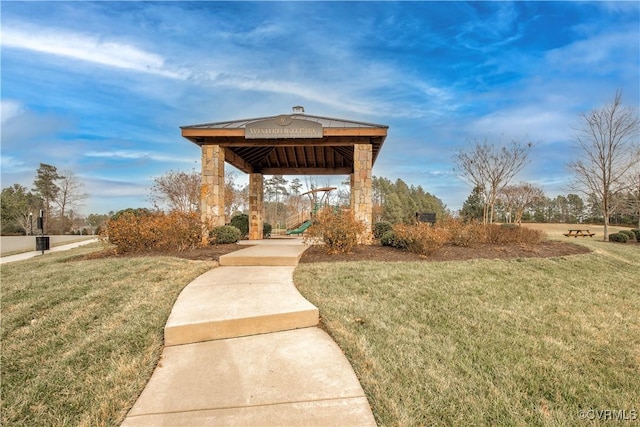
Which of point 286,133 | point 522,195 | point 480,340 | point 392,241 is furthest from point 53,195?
point 522,195

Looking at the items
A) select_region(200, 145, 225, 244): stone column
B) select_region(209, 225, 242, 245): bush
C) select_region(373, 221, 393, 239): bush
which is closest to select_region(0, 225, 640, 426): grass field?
select_region(209, 225, 242, 245): bush

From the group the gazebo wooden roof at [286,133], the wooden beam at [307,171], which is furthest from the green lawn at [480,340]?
the wooden beam at [307,171]

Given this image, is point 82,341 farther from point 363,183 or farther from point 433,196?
point 433,196

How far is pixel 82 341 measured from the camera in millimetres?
2939

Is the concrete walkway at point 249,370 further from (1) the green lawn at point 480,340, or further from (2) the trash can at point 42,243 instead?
(2) the trash can at point 42,243

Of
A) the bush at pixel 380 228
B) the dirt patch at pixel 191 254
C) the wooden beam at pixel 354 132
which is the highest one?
the wooden beam at pixel 354 132

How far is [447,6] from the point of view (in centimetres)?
659

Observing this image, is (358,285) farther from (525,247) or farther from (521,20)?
(521,20)

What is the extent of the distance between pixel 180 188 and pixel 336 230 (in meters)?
17.7

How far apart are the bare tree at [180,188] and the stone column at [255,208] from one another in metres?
9.22

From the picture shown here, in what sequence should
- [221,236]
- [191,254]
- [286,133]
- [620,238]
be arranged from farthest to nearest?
[620,238] < [286,133] < [221,236] < [191,254]

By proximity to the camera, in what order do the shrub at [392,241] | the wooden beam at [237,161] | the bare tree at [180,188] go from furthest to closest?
the bare tree at [180,188]
the wooden beam at [237,161]
the shrub at [392,241]

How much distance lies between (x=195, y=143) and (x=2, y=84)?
4.37 meters

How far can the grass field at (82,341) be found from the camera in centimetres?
207
